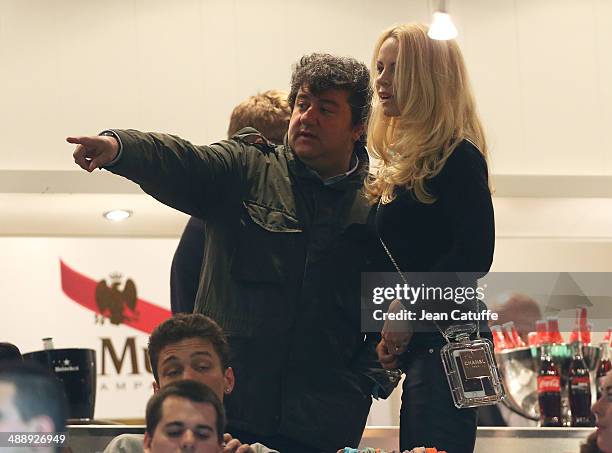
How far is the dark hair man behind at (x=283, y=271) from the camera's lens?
172 centimetres

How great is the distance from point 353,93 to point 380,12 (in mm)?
1315

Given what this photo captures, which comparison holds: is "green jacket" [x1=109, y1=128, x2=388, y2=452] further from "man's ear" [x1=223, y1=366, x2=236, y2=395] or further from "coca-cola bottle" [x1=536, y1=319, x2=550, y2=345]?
"coca-cola bottle" [x1=536, y1=319, x2=550, y2=345]

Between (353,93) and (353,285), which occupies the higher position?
(353,93)

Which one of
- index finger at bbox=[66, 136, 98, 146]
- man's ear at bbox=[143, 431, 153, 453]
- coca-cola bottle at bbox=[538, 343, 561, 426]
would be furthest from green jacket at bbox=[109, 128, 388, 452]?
coca-cola bottle at bbox=[538, 343, 561, 426]

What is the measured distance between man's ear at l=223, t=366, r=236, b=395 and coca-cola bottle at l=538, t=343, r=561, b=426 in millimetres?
665

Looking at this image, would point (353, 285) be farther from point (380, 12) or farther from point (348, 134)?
point (380, 12)

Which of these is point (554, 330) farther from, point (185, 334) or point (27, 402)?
point (27, 402)

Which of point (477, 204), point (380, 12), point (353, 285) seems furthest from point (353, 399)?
point (380, 12)

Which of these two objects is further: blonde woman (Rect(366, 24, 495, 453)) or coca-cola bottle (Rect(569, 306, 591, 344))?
coca-cola bottle (Rect(569, 306, 591, 344))

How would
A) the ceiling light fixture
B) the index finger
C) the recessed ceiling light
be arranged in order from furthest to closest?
the recessed ceiling light, the ceiling light fixture, the index finger

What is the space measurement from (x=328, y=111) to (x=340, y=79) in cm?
5

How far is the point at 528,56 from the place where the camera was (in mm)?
3381

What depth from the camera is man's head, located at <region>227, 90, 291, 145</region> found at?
2.11 meters

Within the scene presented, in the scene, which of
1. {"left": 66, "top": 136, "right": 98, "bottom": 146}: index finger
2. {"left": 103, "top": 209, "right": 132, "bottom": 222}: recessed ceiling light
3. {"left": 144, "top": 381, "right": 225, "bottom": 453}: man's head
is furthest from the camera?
{"left": 103, "top": 209, "right": 132, "bottom": 222}: recessed ceiling light
